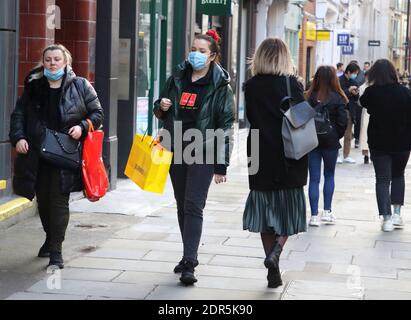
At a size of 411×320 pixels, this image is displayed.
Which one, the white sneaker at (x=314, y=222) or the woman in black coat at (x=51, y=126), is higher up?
the woman in black coat at (x=51, y=126)

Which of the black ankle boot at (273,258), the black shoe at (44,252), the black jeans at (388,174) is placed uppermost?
the black jeans at (388,174)

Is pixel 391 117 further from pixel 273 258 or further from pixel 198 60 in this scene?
pixel 273 258

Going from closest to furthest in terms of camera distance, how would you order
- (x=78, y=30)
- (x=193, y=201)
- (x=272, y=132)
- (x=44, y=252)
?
(x=272, y=132) < (x=193, y=201) < (x=44, y=252) < (x=78, y=30)

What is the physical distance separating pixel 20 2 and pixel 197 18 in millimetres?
9617

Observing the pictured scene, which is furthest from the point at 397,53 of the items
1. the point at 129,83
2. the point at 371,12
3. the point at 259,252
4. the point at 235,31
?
the point at 259,252

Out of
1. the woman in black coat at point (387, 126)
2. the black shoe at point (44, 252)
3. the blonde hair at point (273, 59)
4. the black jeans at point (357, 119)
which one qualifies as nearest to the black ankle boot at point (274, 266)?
the blonde hair at point (273, 59)

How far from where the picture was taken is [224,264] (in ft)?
25.6

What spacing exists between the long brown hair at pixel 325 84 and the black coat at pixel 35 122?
3603 mm

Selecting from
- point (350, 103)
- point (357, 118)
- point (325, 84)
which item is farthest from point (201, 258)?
point (357, 118)

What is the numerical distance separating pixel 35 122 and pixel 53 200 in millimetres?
635

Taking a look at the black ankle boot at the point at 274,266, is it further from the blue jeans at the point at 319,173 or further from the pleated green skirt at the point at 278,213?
the blue jeans at the point at 319,173

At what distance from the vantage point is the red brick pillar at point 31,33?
→ 987 centimetres

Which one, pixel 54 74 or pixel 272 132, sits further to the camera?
pixel 54 74

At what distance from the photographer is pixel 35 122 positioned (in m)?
7.43
